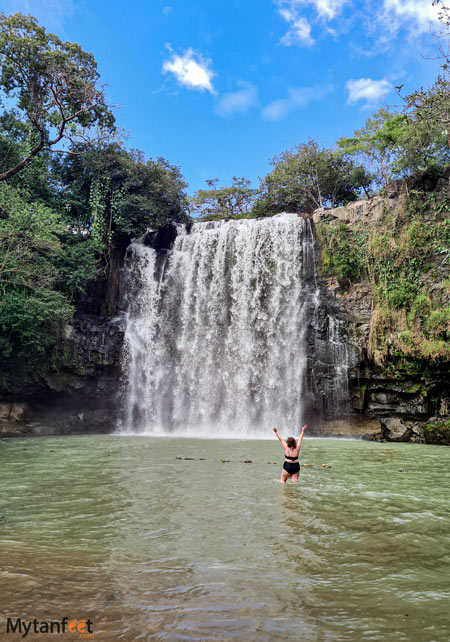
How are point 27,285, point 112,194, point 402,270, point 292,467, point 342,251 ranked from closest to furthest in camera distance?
point 292,467, point 27,285, point 402,270, point 342,251, point 112,194

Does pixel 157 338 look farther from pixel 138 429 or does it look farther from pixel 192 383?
pixel 138 429

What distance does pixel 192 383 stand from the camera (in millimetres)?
20859

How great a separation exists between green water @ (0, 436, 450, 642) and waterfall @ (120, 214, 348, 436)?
35.5 feet

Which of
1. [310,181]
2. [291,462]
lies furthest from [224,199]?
[291,462]

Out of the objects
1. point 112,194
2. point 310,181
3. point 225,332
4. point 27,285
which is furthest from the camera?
point 310,181

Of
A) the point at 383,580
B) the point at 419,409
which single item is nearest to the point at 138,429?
the point at 419,409

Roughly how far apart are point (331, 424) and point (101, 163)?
57.8 ft

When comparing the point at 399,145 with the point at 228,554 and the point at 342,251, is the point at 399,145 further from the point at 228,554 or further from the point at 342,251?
the point at 228,554

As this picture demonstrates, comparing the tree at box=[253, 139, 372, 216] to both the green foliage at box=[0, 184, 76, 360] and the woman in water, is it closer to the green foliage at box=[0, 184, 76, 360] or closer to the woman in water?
the green foliage at box=[0, 184, 76, 360]

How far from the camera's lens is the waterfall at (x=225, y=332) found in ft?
64.4

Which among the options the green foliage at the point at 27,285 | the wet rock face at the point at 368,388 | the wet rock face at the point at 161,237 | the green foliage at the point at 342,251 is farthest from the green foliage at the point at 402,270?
the green foliage at the point at 27,285

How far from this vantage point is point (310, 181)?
1206 inches

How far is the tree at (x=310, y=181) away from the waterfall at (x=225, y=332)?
32.7 ft

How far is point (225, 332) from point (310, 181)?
15.1 metres
